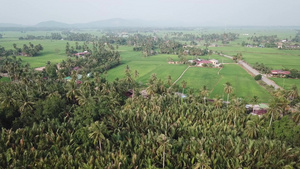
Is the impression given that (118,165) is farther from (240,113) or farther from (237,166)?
(240,113)

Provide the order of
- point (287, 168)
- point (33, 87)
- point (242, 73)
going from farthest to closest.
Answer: point (242, 73)
point (33, 87)
point (287, 168)

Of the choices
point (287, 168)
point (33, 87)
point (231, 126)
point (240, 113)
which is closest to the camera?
point (287, 168)

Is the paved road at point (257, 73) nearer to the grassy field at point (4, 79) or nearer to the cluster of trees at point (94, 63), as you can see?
the cluster of trees at point (94, 63)

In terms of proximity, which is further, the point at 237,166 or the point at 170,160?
the point at 170,160

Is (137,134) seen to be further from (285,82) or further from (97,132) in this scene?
(285,82)

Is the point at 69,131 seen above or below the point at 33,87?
below

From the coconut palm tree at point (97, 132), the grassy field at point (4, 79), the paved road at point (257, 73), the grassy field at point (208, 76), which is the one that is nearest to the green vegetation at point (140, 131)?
the coconut palm tree at point (97, 132)

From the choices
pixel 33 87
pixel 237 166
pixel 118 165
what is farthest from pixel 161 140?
pixel 33 87
